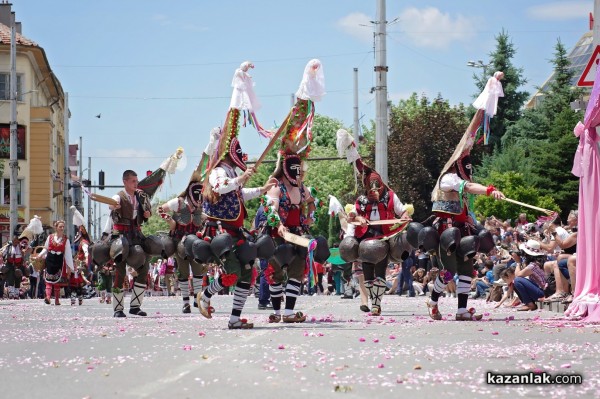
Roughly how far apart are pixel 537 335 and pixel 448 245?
298cm

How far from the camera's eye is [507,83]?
66.0 meters

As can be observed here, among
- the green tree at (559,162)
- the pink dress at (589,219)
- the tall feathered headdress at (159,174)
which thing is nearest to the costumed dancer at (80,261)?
the tall feathered headdress at (159,174)

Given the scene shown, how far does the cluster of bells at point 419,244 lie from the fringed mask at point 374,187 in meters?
0.68

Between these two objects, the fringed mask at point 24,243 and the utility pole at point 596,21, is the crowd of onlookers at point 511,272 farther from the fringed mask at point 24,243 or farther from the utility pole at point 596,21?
the utility pole at point 596,21

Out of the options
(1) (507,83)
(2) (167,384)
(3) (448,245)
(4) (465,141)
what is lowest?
(2) (167,384)

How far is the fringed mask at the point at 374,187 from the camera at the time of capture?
1698 centimetres

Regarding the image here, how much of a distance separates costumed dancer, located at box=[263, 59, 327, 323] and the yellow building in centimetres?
4561

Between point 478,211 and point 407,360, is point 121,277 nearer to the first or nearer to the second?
point 407,360

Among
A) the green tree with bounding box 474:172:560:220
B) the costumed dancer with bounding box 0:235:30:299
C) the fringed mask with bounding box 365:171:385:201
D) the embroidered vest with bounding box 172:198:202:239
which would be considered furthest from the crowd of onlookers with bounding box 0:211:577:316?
the green tree with bounding box 474:172:560:220

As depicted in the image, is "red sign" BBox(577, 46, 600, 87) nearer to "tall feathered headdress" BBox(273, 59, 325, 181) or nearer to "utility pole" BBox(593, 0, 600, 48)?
"utility pole" BBox(593, 0, 600, 48)

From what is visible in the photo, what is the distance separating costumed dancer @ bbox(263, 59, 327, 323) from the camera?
14.8 meters

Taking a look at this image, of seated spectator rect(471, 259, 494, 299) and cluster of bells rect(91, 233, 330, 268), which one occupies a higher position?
cluster of bells rect(91, 233, 330, 268)

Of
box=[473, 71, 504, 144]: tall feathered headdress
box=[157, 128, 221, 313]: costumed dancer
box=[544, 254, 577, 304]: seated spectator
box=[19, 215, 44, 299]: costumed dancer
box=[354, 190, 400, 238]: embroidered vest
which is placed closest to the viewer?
box=[473, 71, 504, 144]: tall feathered headdress

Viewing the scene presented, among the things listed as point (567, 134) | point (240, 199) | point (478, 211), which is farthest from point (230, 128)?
point (567, 134)
